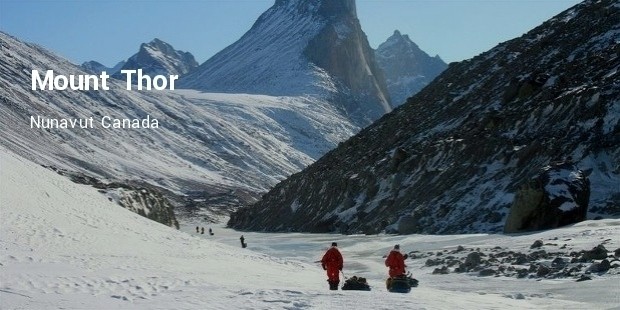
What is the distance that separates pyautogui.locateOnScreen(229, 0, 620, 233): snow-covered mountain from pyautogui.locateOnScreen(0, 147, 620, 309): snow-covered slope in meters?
6.74

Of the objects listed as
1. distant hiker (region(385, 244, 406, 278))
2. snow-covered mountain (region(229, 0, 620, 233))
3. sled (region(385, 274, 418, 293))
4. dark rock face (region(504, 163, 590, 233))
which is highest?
snow-covered mountain (region(229, 0, 620, 233))

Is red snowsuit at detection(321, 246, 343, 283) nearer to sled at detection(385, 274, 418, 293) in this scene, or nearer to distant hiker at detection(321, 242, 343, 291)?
distant hiker at detection(321, 242, 343, 291)

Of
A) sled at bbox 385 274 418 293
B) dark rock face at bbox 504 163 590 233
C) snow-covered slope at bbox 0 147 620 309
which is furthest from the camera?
dark rock face at bbox 504 163 590 233

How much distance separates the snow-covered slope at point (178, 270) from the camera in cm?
1744

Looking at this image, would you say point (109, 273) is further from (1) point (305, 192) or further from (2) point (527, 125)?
(1) point (305, 192)

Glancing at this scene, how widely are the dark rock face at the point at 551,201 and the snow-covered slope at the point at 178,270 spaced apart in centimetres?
231

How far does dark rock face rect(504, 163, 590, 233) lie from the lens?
35.6 meters

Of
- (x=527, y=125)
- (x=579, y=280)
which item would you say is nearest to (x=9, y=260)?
(x=579, y=280)

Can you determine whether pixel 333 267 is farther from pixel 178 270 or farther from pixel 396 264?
pixel 178 270

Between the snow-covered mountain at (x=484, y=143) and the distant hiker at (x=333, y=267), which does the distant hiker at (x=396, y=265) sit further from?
the snow-covered mountain at (x=484, y=143)

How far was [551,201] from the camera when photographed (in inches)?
1401

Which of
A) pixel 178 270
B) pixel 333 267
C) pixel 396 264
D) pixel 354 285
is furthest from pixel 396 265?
pixel 178 270

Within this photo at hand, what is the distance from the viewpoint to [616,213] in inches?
1457

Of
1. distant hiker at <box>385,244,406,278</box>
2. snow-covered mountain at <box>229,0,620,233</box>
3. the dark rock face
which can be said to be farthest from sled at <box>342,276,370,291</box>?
snow-covered mountain at <box>229,0,620,233</box>
